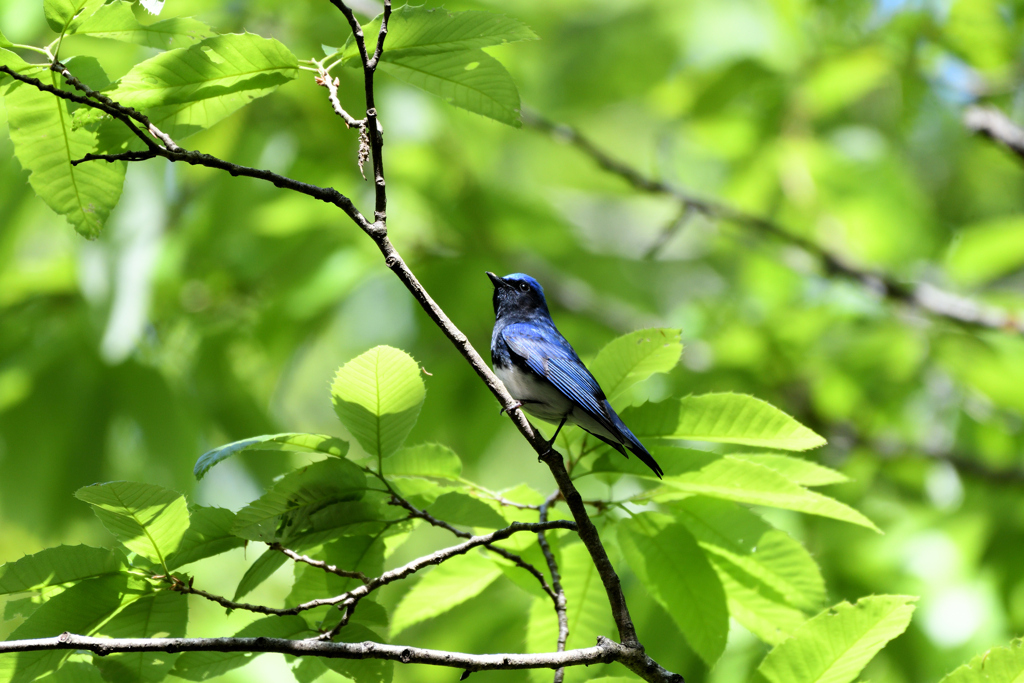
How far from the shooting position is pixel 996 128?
3787 millimetres

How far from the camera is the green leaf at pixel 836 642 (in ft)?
5.33

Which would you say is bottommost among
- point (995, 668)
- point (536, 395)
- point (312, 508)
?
point (995, 668)

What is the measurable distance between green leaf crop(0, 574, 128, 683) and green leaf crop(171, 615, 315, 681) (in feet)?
0.65

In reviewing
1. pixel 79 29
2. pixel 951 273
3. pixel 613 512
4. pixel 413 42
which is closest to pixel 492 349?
pixel 613 512

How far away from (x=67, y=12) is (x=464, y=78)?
0.84m

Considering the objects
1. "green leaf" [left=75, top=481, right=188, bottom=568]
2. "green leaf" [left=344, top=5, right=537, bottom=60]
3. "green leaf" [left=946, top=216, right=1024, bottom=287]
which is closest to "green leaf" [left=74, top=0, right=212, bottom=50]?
"green leaf" [left=344, top=5, right=537, bottom=60]

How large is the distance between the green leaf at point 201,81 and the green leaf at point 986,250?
13.0 feet

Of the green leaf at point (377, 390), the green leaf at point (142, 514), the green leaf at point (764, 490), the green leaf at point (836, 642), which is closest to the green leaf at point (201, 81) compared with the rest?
the green leaf at point (377, 390)

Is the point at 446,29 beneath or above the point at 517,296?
above

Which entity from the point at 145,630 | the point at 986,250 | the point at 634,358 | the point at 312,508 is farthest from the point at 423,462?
the point at 986,250

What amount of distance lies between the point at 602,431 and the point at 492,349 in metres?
1.01

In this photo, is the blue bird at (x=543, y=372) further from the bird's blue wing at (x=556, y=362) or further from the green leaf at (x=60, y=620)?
the green leaf at (x=60, y=620)

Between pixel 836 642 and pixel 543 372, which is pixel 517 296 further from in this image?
pixel 836 642

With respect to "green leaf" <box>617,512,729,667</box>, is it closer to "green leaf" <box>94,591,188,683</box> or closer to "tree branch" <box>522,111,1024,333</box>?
"green leaf" <box>94,591,188,683</box>
